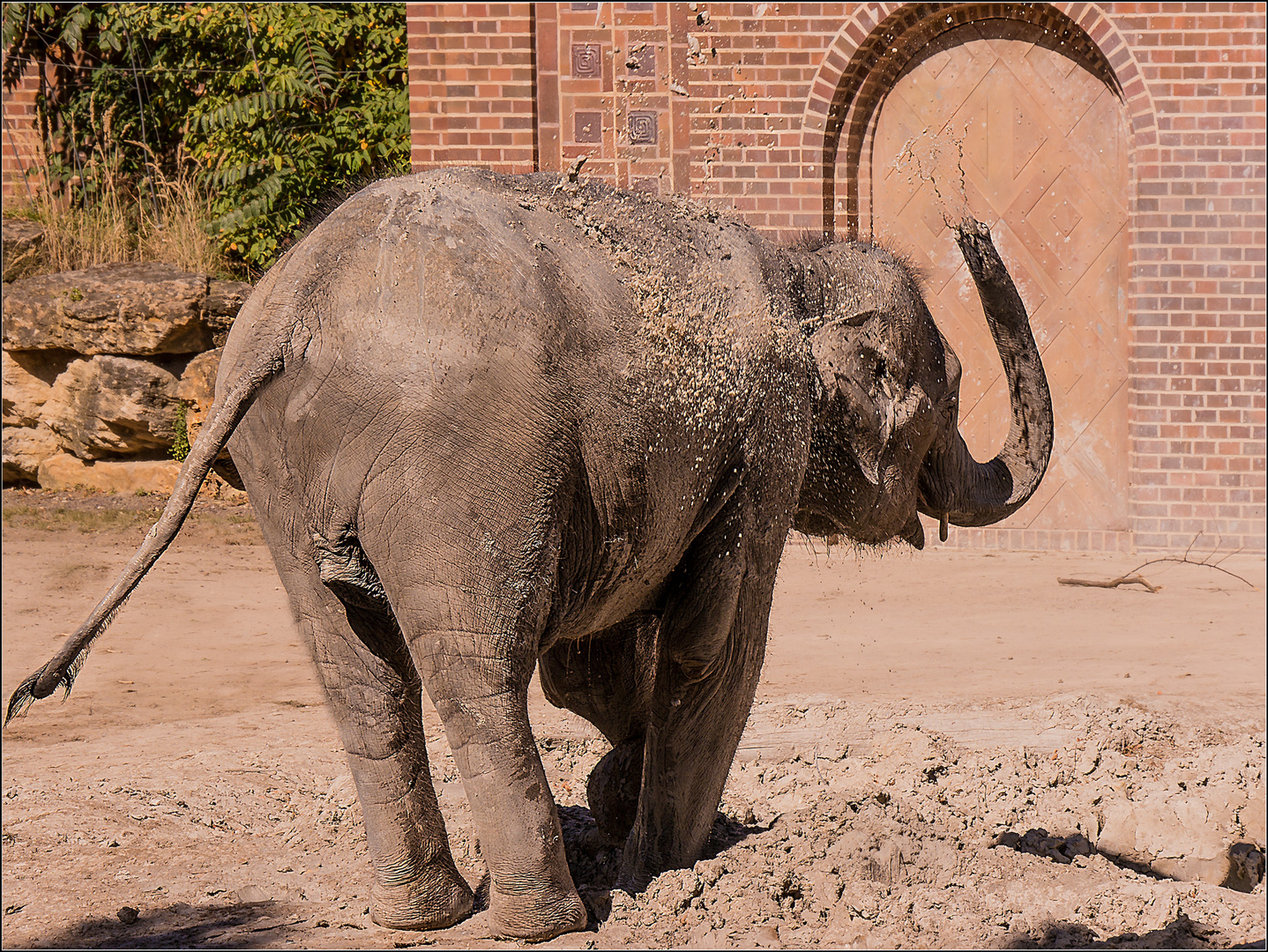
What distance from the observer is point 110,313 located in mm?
10453

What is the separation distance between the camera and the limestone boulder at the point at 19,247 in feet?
36.3

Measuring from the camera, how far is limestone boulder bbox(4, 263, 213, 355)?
34.2 ft

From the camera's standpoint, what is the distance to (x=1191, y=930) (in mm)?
3334

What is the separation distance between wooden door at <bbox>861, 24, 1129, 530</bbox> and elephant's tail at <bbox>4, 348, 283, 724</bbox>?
7.23 m

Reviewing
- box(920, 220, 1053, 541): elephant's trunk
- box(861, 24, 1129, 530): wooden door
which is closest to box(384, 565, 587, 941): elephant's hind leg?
box(920, 220, 1053, 541): elephant's trunk

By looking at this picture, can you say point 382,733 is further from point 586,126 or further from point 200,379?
point 200,379

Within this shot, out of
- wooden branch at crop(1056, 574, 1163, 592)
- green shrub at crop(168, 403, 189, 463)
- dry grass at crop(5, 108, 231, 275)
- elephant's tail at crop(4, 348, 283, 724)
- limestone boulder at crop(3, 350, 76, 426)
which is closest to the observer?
elephant's tail at crop(4, 348, 283, 724)

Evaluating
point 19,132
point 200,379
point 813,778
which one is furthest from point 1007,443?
point 19,132

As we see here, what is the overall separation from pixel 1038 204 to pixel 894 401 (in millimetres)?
6273

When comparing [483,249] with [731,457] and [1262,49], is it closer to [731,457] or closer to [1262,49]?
[731,457]

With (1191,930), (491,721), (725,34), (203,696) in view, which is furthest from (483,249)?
(725,34)

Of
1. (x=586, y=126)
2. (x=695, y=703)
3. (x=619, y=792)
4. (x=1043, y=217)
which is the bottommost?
(x=619, y=792)

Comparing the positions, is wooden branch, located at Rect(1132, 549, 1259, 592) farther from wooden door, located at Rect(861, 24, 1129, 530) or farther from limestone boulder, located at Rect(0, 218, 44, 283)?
limestone boulder, located at Rect(0, 218, 44, 283)

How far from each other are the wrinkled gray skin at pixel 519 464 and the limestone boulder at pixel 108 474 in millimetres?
7974
